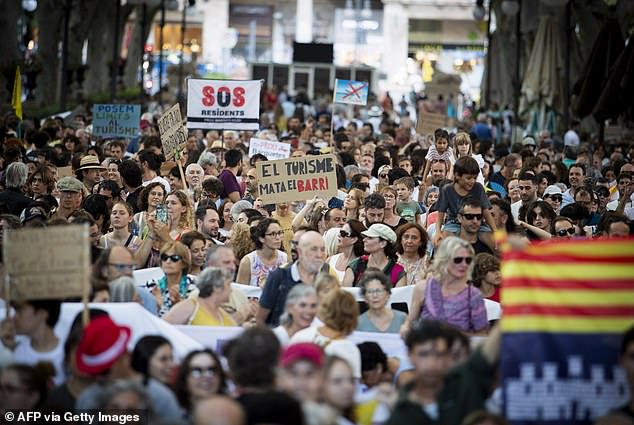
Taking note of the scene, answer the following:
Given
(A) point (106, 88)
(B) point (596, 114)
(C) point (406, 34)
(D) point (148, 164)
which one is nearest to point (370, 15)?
(C) point (406, 34)

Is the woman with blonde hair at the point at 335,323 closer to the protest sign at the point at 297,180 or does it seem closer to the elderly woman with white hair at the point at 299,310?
the elderly woman with white hair at the point at 299,310

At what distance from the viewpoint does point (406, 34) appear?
110438 millimetres

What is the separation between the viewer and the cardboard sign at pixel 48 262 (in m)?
9.21

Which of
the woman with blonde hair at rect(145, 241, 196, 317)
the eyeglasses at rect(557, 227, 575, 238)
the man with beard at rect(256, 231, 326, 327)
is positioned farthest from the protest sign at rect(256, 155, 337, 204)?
the man with beard at rect(256, 231, 326, 327)

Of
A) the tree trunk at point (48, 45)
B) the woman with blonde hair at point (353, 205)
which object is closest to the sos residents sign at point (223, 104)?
the woman with blonde hair at point (353, 205)

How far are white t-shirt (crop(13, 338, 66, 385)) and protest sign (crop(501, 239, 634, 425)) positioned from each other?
2532 mm

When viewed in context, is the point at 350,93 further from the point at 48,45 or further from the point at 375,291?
the point at 375,291

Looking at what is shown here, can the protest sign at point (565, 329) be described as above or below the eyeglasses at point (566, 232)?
above

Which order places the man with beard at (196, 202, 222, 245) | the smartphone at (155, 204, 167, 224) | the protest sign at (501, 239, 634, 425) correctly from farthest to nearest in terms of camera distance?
the smartphone at (155, 204, 167, 224) < the man with beard at (196, 202, 222, 245) < the protest sign at (501, 239, 634, 425)

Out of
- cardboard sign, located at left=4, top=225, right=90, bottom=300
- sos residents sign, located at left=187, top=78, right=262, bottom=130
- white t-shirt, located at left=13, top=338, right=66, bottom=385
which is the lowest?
sos residents sign, located at left=187, top=78, right=262, bottom=130

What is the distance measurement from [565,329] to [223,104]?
45.2 feet

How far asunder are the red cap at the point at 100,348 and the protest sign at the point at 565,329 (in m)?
2.01

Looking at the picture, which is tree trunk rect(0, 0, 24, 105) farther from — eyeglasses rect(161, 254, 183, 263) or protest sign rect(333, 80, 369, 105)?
eyeglasses rect(161, 254, 183, 263)

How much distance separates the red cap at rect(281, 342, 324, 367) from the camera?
27.2 feet
